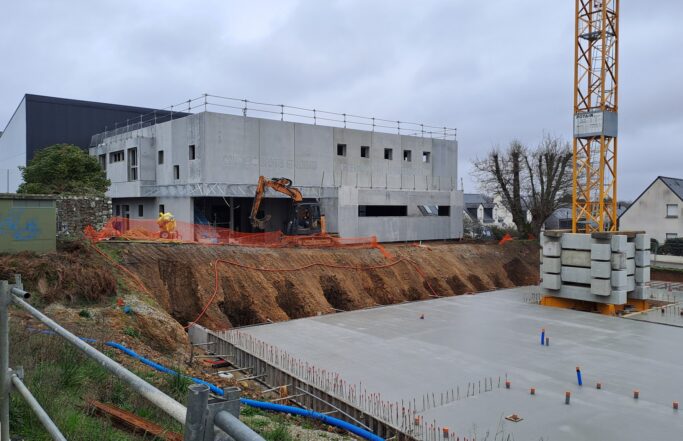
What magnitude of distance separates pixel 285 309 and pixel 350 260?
5885mm

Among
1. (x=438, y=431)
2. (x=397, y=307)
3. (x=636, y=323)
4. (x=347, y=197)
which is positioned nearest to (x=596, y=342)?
(x=636, y=323)

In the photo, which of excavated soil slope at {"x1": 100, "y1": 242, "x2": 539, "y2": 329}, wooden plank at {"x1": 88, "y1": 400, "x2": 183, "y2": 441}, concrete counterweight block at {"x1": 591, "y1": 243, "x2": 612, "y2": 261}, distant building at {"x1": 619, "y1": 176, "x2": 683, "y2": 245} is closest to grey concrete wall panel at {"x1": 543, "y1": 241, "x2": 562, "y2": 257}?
concrete counterweight block at {"x1": 591, "y1": 243, "x2": 612, "y2": 261}

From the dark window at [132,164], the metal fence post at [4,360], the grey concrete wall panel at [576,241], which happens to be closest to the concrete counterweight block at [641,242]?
the grey concrete wall panel at [576,241]

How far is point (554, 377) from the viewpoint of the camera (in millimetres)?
14383

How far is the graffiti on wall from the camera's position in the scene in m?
16.2

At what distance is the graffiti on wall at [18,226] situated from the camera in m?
16.2

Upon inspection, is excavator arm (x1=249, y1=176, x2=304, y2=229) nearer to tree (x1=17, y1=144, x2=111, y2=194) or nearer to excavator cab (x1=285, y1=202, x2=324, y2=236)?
excavator cab (x1=285, y1=202, x2=324, y2=236)

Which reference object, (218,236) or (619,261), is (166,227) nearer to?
(218,236)

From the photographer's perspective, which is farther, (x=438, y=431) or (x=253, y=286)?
(x=253, y=286)

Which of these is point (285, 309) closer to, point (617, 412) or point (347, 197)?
point (347, 197)

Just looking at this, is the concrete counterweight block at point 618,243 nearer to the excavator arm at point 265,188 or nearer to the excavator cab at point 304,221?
the excavator cab at point 304,221

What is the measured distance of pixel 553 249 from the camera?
25922 millimetres

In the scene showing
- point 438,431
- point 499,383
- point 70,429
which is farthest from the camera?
point 499,383

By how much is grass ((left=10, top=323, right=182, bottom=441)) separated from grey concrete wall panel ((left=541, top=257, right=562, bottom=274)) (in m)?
21.8
